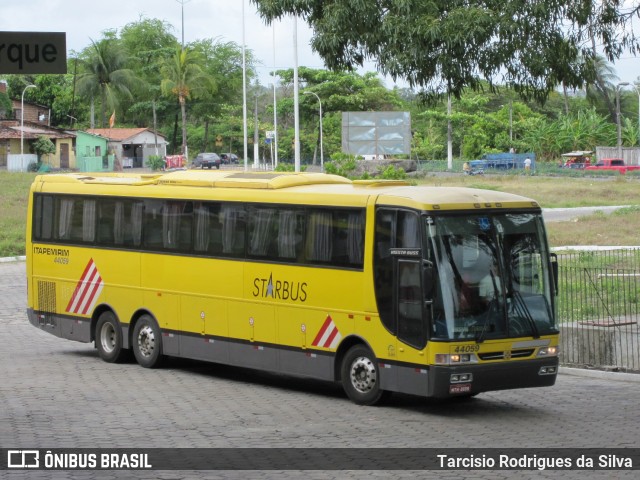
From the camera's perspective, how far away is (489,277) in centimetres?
1463

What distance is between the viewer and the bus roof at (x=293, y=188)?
15.0 meters

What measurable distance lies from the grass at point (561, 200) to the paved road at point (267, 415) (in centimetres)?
2050

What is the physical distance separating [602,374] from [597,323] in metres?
1.36

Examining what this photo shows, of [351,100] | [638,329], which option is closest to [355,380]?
[638,329]

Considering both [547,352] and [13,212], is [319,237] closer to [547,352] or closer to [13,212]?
[547,352]

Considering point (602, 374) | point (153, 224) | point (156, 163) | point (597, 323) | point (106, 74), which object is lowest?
point (602, 374)

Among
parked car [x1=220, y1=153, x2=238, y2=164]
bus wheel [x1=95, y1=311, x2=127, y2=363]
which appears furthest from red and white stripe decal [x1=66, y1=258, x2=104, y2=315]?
parked car [x1=220, y1=153, x2=238, y2=164]

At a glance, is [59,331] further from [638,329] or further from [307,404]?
[638,329]

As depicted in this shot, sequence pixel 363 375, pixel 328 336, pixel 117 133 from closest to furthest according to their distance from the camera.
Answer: pixel 363 375 → pixel 328 336 → pixel 117 133

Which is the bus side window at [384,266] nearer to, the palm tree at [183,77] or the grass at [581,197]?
the grass at [581,197]

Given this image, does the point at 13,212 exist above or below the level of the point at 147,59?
below

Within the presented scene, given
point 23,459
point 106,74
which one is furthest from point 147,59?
point 23,459

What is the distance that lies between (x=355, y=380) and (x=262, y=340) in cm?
213

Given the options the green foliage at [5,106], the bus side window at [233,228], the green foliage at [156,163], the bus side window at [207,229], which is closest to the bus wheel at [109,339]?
the bus side window at [207,229]
